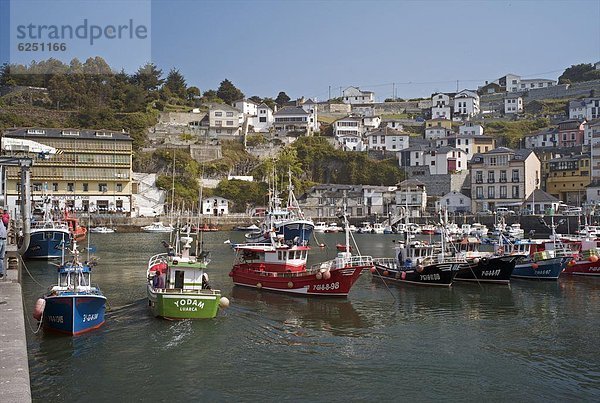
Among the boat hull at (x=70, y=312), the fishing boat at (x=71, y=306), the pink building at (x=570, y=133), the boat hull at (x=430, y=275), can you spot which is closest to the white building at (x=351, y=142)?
the pink building at (x=570, y=133)

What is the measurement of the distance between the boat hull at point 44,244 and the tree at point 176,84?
78.2 meters

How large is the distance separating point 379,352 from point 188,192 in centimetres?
7033

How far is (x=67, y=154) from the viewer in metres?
80.1

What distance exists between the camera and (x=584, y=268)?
35.3 meters

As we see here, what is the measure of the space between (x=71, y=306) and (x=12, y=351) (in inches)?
269

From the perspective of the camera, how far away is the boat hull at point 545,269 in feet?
108

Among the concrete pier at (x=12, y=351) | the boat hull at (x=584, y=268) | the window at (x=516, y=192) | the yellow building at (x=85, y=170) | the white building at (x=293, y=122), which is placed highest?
the white building at (x=293, y=122)

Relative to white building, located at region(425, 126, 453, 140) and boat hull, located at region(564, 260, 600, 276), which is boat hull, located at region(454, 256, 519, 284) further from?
white building, located at region(425, 126, 453, 140)

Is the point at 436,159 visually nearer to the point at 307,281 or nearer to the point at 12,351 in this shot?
the point at 307,281

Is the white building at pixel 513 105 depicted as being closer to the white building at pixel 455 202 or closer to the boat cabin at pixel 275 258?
the white building at pixel 455 202

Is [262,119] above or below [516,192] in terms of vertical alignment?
above

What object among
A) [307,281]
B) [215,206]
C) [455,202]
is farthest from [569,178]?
[307,281]

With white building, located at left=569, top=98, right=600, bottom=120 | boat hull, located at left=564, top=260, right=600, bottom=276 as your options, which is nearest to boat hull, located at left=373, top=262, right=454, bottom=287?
boat hull, located at left=564, top=260, right=600, bottom=276

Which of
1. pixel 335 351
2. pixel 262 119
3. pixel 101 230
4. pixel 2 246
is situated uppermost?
pixel 262 119
